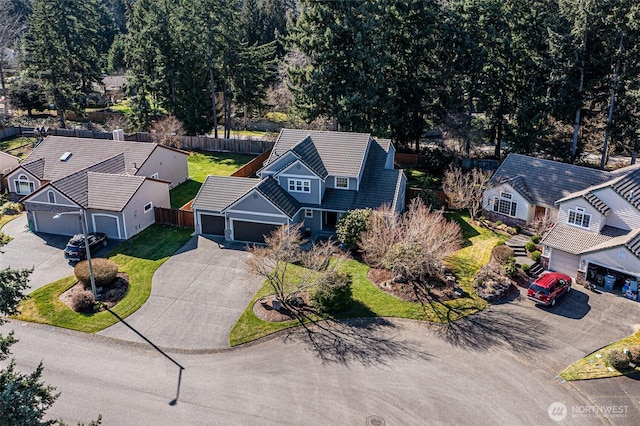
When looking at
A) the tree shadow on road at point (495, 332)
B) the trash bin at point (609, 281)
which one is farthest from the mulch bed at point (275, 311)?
the trash bin at point (609, 281)

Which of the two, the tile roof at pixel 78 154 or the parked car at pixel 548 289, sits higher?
the tile roof at pixel 78 154

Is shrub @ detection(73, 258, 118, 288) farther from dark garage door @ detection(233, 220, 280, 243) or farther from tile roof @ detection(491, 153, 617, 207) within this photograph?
tile roof @ detection(491, 153, 617, 207)

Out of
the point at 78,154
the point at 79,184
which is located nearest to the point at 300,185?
the point at 79,184

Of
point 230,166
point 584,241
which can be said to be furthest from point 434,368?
point 230,166

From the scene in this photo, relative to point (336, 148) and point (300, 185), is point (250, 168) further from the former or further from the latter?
point (300, 185)

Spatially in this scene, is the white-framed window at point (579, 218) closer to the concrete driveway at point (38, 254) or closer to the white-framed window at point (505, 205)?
the white-framed window at point (505, 205)

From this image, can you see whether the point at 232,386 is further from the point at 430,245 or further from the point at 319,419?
the point at 430,245
